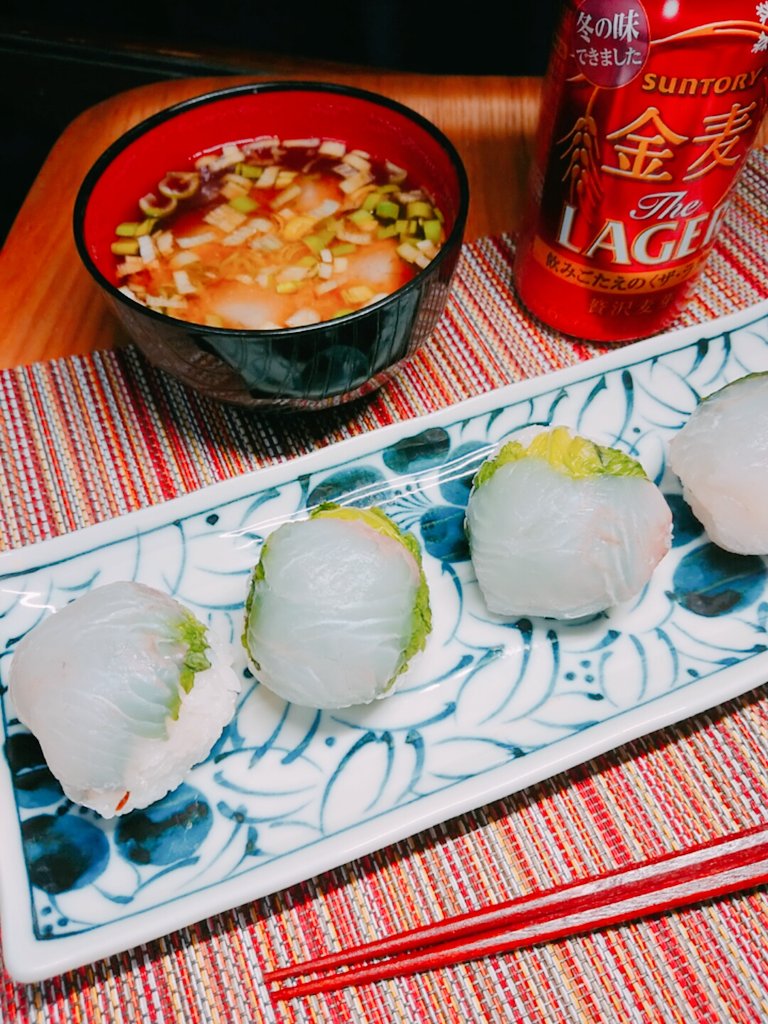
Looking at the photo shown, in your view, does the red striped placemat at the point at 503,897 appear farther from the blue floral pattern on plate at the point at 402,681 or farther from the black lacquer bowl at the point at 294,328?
the black lacquer bowl at the point at 294,328

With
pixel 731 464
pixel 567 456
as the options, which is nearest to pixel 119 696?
pixel 567 456

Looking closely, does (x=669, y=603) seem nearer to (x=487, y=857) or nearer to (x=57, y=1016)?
(x=487, y=857)

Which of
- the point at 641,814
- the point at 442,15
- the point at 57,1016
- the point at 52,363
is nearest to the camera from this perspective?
the point at 57,1016

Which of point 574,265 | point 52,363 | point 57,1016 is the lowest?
point 57,1016

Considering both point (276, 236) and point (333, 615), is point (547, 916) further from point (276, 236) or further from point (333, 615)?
point (276, 236)

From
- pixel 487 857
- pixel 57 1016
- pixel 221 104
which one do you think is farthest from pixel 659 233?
pixel 57 1016

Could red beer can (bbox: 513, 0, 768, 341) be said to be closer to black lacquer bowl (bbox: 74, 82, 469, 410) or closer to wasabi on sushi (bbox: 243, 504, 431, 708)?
black lacquer bowl (bbox: 74, 82, 469, 410)
